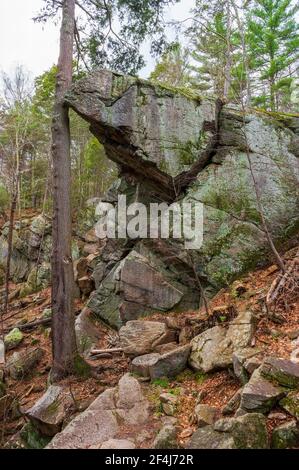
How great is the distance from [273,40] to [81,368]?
1607 centimetres

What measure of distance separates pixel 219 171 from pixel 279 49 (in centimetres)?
1140

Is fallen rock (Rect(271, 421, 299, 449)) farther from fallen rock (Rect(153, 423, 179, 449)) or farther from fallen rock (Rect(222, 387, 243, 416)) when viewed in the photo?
fallen rock (Rect(153, 423, 179, 449))

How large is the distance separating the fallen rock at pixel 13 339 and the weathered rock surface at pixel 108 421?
4980 millimetres

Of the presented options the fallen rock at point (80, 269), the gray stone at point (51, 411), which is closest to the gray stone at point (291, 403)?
the gray stone at point (51, 411)

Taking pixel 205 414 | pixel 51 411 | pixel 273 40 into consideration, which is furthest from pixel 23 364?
pixel 273 40

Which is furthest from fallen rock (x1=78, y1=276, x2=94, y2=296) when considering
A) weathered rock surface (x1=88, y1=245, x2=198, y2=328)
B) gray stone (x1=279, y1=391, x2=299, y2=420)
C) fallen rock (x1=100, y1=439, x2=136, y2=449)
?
gray stone (x1=279, y1=391, x2=299, y2=420)

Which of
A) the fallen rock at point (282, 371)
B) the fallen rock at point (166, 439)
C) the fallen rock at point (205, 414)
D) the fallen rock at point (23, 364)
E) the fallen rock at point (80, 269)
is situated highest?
the fallen rock at point (80, 269)

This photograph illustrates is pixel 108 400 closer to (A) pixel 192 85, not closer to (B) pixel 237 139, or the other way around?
(B) pixel 237 139

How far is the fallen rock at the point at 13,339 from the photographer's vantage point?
8.85 meters

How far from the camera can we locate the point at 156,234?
7629mm

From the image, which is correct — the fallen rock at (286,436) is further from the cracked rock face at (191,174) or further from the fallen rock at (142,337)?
the cracked rock face at (191,174)

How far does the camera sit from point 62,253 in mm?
6281

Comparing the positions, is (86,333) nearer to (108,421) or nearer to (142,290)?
(142,290)

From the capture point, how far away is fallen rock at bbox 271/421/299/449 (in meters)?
3.11
